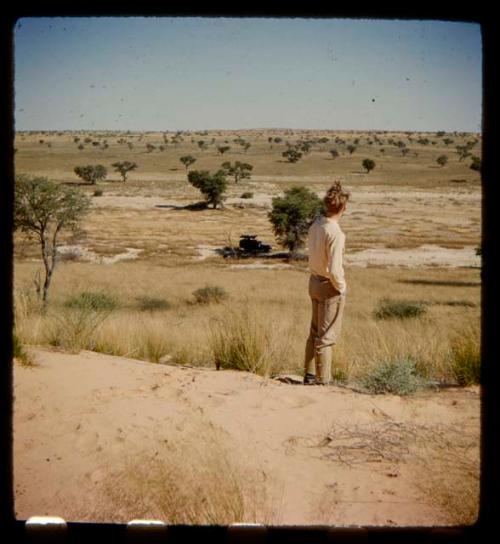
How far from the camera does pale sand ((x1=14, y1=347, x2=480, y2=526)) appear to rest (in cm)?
298

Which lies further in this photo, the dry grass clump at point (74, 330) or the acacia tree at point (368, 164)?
the acacia tree at point (368, 164)

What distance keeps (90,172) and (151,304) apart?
45.0 meters

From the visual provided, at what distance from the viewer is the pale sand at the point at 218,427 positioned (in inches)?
117

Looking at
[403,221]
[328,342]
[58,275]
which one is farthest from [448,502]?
[403,221]

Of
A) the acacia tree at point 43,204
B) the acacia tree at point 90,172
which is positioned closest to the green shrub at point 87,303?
the acacia tree at point 43,204

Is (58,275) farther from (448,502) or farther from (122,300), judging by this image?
(448,502)

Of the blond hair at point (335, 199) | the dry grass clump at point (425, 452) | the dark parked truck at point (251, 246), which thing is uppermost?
the blond hair at point (335, 199)

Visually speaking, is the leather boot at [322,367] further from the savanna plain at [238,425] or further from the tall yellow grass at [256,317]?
the tall yellow grass at [256,317]

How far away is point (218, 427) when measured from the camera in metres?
3.80

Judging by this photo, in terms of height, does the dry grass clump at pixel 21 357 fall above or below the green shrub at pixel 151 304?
above

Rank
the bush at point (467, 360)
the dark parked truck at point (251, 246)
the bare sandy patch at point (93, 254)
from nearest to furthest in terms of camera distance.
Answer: the bush at point (467, 360), the bare sandy patch at point (93, 254), the dark parked truck at point (251, 246)

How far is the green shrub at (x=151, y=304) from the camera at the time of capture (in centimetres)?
1759

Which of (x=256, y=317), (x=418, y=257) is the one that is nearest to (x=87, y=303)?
A: (x=256, y=317)

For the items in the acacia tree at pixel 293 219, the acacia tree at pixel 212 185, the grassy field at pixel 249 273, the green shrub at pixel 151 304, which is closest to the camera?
the grassy field at pixel 249 273
